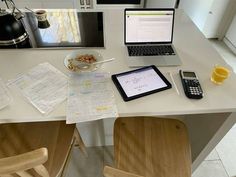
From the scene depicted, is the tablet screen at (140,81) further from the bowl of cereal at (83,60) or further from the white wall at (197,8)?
the white wall at (197,8)

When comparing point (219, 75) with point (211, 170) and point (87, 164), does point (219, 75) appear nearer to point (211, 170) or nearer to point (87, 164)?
point (211, 170)

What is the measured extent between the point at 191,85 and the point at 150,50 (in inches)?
12.1

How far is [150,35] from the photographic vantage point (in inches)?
40.6

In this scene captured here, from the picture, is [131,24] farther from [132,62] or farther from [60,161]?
[60,161]

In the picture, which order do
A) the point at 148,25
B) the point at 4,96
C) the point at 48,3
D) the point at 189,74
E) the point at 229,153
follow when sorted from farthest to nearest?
the point at 48,3 → the point at 229,153 → the point at 148,25 → the point at 189,74 → the point at 4,96

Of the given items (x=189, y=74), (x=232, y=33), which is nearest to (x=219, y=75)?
(x=189, y=74)

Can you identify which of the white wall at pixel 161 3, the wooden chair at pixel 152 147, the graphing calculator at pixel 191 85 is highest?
the graphing calculator at pixel 191 85

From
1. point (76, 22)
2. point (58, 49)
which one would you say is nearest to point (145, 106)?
point (58, 49)

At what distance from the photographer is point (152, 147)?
97cm

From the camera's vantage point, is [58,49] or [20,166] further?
[58,49]

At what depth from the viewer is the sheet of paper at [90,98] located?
0.73 m

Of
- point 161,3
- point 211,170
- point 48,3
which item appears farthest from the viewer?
point 48,3

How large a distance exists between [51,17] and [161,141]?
1.07 metres

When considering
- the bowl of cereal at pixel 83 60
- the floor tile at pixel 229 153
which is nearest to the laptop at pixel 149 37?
the bowl of cereal at pixel 83 60
